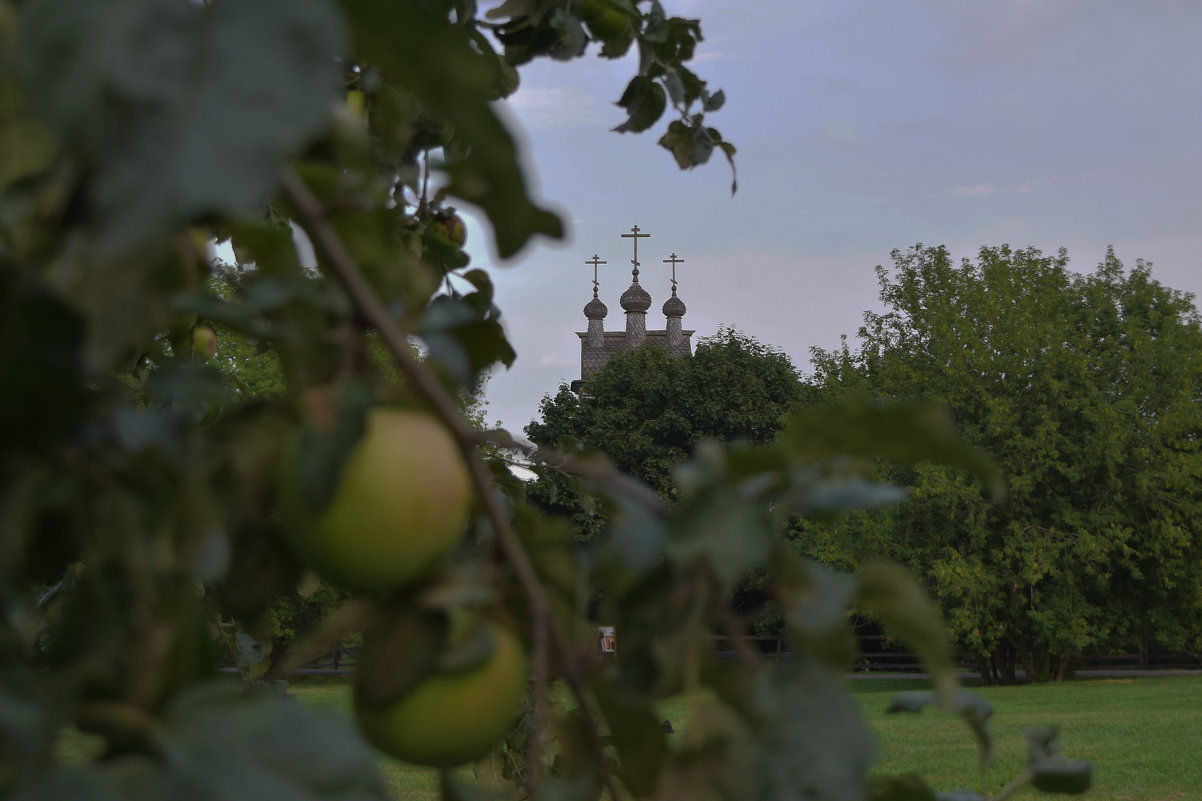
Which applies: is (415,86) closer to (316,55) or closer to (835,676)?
(316,55)

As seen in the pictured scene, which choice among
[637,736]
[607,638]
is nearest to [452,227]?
[637,736]

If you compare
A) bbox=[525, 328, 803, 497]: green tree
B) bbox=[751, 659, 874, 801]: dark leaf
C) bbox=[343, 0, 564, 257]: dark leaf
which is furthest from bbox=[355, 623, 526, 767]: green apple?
bbox=[525, 328, 803, 497]: green tree

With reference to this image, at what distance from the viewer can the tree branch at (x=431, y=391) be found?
0.59 m

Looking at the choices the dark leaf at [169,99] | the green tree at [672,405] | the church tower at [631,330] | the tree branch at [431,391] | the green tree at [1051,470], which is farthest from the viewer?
the church tower at [631,330]

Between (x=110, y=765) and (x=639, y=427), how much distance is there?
34416 millimetres

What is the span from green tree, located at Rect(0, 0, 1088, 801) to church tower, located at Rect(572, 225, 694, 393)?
151ft

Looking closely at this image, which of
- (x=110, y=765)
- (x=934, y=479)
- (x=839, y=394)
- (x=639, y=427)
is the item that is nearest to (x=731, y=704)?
(x=110, y=765)

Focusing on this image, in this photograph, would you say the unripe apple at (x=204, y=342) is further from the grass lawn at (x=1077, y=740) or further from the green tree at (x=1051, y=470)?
the green tree at (x=1051, y=470)

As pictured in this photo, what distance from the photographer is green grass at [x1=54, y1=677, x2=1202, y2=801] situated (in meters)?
10.4

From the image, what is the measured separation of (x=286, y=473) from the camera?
2.19 ft

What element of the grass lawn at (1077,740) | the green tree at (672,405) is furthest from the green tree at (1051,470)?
the green tree at (672,405)

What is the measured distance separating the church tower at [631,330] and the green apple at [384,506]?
151 ft

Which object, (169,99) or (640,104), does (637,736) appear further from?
(640,104)

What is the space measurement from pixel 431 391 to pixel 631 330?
47.3 metres
